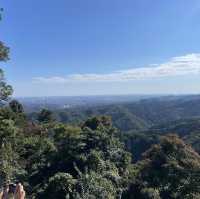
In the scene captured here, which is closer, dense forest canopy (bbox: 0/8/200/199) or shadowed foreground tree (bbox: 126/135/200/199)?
dense forest canopy (bbox: 0/8/200/199)

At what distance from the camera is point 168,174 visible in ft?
90.4

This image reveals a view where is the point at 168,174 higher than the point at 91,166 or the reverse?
the reverse

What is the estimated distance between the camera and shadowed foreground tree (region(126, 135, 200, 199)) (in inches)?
965

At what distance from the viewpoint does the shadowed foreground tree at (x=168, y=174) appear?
24.5 m

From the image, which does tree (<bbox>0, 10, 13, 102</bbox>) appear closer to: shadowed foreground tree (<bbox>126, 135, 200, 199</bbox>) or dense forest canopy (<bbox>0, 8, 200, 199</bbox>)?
dense forest canopy (<bbox>0, 8, 200, 199</bbox>)

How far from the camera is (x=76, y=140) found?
106ft

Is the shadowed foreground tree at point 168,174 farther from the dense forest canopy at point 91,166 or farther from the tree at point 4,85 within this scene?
the tree at point 4,85

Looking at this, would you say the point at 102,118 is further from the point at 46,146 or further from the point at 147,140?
the point at 147,140

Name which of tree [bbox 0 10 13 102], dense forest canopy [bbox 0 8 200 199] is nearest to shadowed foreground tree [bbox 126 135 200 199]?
dense forest canopy [bbox 0 8 200 199]

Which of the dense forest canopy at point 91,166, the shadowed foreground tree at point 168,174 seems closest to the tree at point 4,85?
the dense forest canopy at point 91,166

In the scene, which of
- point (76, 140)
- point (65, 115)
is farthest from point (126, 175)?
point (65, 115)

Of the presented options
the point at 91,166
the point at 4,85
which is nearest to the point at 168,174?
the point at 91,166

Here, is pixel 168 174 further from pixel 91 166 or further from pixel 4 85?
pixel 4 85

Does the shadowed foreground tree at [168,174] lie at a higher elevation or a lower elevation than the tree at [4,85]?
lower
